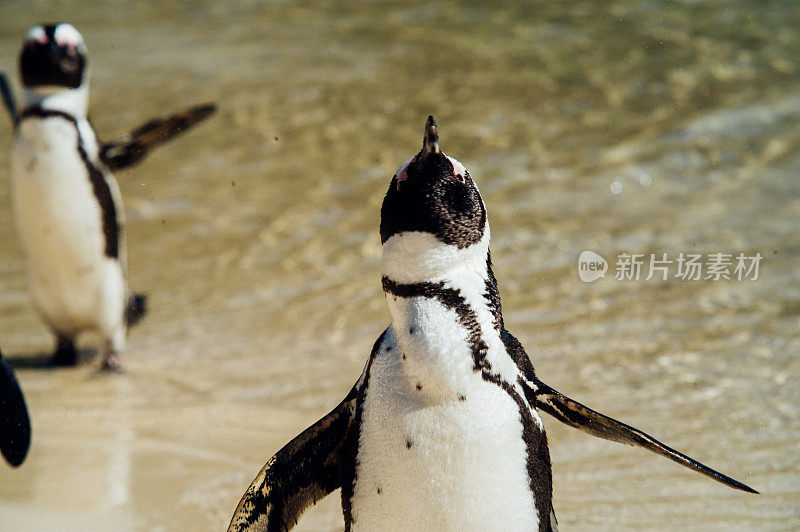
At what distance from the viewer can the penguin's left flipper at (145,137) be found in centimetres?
367

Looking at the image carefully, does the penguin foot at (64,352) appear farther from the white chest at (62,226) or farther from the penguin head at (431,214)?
the penguin head at (431,214)

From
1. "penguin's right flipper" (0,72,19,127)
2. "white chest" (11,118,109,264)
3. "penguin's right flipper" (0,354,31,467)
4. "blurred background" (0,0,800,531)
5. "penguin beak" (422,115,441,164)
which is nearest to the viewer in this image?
"penguin beak" (422,115,441,164)

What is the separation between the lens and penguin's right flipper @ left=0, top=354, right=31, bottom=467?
7.13 ft

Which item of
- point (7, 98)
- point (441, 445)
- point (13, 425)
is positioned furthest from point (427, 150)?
point (7, 98)

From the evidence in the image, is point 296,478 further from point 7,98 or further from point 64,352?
point 7,98

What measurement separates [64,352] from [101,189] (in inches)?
26.7

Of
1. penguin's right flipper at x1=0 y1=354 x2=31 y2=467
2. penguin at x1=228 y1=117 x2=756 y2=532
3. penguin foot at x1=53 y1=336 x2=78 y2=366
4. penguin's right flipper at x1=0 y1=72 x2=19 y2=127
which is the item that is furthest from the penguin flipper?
penguin's right flipper at x1=0 y1=72 x2=19 y2=127

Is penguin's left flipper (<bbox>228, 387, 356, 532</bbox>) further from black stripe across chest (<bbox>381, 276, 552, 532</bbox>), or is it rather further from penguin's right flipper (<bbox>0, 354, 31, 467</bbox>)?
penguin's right flipper (<bbox>0, 354, 31, 467</bbox>)

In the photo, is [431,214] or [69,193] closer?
[431,214]

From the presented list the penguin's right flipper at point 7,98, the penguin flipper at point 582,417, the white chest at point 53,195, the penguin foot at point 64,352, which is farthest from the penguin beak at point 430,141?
the penguin's right flipper at point 7,98

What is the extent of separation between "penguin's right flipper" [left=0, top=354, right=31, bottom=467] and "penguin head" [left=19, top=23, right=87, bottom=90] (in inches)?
63.1

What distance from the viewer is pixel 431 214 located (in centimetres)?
162

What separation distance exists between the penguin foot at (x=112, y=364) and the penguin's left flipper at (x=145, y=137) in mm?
725

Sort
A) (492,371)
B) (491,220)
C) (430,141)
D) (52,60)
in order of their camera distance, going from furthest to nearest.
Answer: (491,220) < (52,60) < (492,371) < (430,141)
